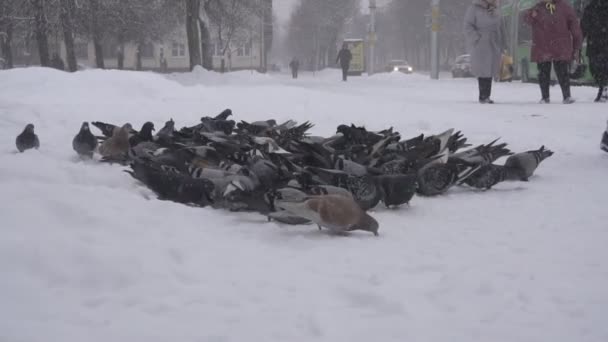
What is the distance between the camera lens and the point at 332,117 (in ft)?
25.9

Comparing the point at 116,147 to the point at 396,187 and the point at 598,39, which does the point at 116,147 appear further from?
the point at 598,39

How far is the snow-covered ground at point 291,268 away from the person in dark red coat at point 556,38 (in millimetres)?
6592

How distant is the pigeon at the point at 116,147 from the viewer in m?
4.56

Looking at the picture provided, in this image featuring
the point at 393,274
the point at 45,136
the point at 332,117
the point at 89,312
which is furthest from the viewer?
the point at 332,117

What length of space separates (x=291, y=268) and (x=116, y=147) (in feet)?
8.85

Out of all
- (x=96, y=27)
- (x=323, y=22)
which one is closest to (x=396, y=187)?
(x=96, y=27)

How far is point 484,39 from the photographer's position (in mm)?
10945

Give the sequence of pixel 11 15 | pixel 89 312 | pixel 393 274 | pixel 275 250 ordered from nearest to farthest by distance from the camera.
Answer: pixel 89 312, pixel 393 274, pixel 275 250, pixel 11 15

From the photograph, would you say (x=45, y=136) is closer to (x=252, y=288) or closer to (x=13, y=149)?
(x=13, y=149)

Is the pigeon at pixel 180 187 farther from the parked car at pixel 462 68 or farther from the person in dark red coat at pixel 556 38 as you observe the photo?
the parked car at pixel 462 68

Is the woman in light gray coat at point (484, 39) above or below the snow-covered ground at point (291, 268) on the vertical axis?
above

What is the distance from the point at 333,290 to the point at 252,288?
0.28 meters

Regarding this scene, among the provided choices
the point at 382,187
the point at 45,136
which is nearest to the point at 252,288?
the point at 382,187

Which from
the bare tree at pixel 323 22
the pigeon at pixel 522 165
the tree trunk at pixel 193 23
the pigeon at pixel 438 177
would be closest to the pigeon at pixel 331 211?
the pigeon at pixel 438 177
